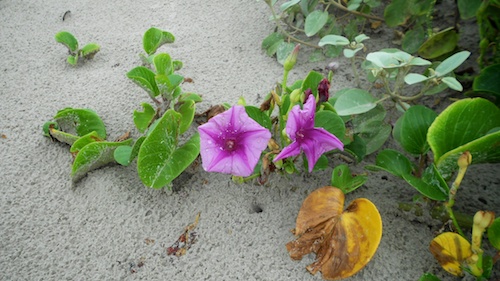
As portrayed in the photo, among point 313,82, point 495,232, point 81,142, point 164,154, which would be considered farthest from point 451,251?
point 81,142

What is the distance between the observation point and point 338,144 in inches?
33.7

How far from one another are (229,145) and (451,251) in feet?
1.61

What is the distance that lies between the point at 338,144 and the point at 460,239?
30 centimetres

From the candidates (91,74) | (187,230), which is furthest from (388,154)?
(91,74)

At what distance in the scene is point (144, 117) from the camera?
113cm

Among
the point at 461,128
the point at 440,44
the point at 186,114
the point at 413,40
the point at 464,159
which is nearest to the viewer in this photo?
the point at 464,159

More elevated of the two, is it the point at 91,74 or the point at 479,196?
the point at 91,74

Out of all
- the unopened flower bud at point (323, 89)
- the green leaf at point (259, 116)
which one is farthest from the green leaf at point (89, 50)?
the unopened flower bud at point (323, 89)

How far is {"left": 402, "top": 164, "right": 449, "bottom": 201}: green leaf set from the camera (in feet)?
2.87

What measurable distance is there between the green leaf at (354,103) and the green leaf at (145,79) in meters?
0.49

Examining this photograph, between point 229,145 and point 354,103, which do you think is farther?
point 354,103

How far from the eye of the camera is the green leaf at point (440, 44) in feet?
4.10

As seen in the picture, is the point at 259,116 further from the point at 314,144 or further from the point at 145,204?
the point at 145,204

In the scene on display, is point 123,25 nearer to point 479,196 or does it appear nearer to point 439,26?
point 439,26
